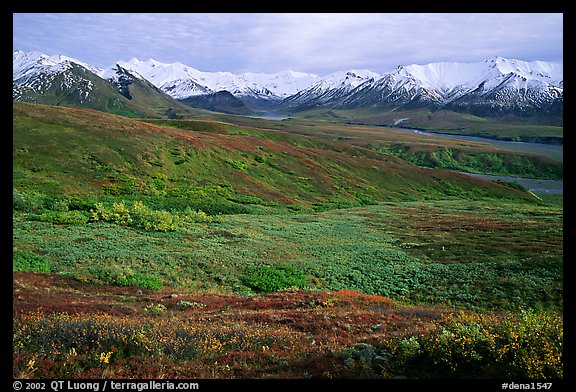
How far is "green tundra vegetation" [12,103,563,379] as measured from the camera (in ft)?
20.2

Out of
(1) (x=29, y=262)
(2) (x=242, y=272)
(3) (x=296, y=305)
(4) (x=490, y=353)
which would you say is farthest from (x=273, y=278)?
(4) (x=490, y=353)

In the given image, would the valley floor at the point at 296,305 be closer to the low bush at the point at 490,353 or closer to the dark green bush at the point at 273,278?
the low bush at the point at 490,353

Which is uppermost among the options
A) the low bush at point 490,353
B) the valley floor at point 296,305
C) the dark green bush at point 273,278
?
the low bush at point 490,353

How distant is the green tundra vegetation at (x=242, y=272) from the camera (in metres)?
6.15

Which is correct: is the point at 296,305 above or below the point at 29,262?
below

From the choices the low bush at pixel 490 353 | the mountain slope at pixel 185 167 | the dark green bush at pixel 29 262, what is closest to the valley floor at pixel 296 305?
the low bush at pixel 490 353

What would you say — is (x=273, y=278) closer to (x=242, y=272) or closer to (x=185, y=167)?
(x=242, y=272)

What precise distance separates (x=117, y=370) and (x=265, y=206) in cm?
3552

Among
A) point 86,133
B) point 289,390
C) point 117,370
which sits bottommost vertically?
point 117,370

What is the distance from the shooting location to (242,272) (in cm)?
1794

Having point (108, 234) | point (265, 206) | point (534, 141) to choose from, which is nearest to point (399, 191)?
point (265, 206)
